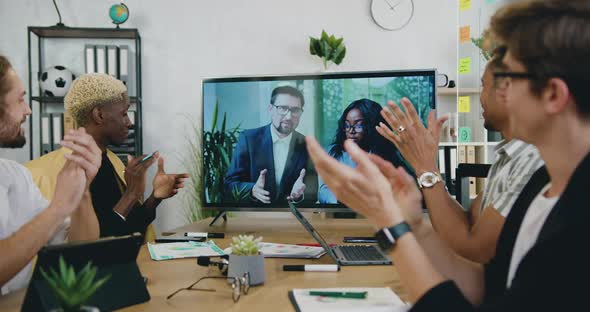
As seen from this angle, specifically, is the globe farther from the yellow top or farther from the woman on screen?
the woman on screen

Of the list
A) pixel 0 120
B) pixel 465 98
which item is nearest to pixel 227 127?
pixel 0 120

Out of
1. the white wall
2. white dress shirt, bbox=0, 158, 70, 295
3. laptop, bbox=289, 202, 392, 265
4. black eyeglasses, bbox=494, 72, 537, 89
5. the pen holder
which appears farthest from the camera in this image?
the white wall

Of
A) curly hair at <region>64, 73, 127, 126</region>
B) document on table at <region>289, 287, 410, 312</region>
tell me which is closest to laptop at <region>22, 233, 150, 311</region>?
Answer: document on table at <region>289, 287, 410, 312</region>

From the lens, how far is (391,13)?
4219 millimetres

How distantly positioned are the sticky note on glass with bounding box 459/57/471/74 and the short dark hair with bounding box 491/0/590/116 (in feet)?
11.1

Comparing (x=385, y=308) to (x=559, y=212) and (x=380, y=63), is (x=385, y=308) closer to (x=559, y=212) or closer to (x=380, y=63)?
(x=559, y=212)

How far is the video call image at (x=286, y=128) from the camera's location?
2145 millimetres

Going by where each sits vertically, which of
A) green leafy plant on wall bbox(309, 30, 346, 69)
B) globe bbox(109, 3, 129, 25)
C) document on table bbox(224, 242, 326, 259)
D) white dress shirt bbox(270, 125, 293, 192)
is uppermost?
globe bbox(109, 3, 129, 25)

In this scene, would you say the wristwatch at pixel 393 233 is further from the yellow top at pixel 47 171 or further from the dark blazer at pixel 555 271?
the yellow top at pixel 47 171

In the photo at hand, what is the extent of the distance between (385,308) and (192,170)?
3.29 metres

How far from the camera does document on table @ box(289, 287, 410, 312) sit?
1.02 m

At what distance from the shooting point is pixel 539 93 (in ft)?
2.69

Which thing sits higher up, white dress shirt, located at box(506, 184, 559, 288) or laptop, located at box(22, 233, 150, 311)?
white dress shirt, located at box(506, 184, 559, 288)

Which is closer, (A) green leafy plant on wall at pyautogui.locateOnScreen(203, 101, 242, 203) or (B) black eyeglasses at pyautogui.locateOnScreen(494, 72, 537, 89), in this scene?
Result: (B) black eyeglasses at pyautogui.locateOnScreen(494, 72, 537, 89)
